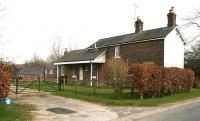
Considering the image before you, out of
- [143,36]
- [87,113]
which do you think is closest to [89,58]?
[143,36]

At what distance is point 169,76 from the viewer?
2442cm

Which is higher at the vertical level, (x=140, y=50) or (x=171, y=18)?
(x=171, y=18)

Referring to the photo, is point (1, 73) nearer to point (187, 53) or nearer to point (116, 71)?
point (116, 71)

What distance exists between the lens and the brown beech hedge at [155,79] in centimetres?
2164

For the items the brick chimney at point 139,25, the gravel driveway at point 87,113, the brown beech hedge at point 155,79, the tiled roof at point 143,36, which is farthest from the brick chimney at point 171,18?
the gravel driveway at point 87,113

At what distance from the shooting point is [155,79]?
22.7m

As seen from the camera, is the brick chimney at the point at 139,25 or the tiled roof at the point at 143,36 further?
the brick chimney at the point at 139,25

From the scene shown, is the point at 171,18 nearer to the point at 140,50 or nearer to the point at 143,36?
the point at 143,36

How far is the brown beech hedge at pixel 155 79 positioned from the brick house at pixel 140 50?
5.91 m

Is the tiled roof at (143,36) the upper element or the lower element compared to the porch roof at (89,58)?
upper

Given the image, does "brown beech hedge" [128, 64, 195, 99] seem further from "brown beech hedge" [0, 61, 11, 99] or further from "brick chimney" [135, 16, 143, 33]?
"brick chimney" [135, 16, 143, 33]

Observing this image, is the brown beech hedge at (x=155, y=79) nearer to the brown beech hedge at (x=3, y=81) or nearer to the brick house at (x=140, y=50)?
the brick house at (x=140, y=50)

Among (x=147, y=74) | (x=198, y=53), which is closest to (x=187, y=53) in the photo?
(x=198, y=53)

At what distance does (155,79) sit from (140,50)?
1180 cm
